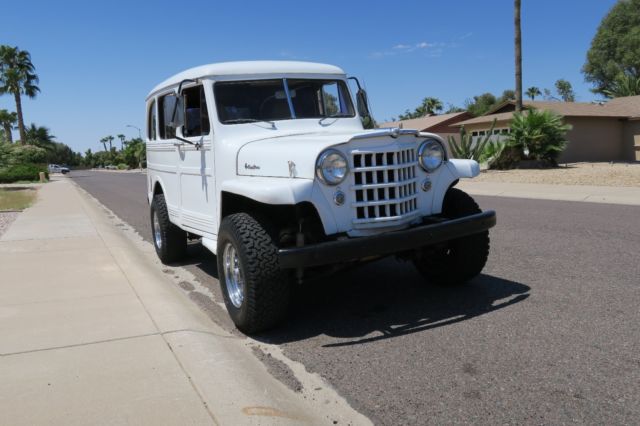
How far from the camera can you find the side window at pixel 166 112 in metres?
6.24

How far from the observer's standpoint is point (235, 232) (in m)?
4.23

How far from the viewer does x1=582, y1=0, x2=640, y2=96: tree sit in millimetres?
54125

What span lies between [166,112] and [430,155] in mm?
3441

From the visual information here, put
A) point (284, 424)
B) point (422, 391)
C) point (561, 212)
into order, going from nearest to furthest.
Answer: point (284, 424)
point (422, 391)
point (561, 212)

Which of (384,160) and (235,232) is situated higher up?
(384,160)

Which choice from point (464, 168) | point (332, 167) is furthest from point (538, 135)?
point (332, 167)

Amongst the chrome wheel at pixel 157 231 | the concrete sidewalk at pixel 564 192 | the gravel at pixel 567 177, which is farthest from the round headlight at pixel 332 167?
the gravel at pixel 567 177

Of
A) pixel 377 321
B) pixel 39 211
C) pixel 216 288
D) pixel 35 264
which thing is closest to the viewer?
pixel 377 321

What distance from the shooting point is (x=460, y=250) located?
4.99m

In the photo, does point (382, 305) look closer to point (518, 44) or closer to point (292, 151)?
point (292, 151)

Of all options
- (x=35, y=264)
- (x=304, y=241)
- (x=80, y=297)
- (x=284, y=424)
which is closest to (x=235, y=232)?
(x=304, y=241)

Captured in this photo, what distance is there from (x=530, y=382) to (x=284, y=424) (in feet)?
4.74

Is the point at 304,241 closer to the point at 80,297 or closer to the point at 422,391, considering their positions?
the point at 422,391

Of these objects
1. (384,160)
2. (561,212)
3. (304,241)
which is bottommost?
(561,212)
